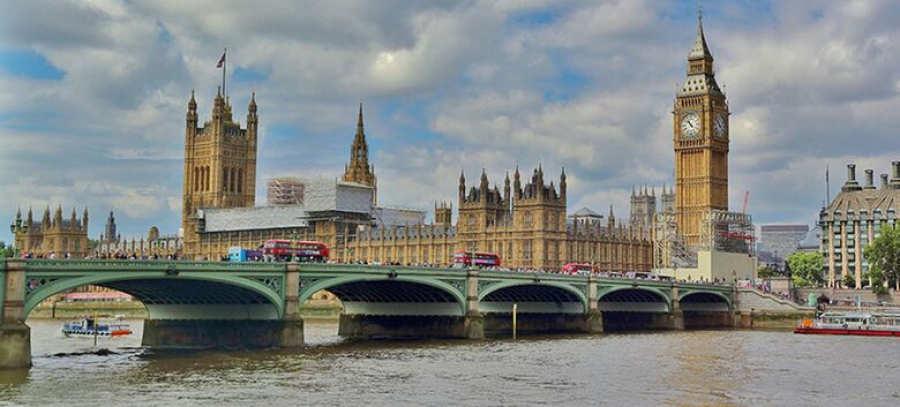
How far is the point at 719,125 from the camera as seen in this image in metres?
172

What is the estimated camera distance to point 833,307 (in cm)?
11812

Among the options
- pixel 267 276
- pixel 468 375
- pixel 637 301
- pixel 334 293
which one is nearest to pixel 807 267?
pixel 637 301

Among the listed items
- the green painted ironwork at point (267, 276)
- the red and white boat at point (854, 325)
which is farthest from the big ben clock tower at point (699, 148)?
the green painted ironwork at point (267, 276)

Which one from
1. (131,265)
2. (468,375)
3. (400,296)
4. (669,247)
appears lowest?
(468,375)

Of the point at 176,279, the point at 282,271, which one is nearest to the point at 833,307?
the point at 282,271

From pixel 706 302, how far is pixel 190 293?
2603 inches

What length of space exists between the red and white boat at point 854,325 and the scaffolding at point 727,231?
181ft

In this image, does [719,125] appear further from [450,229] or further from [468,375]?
[468,375]

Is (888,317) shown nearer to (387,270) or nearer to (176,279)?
(387,270)

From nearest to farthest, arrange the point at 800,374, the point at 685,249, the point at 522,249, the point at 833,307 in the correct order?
the point at 800,374 → the point at 833,307 → the point at 522,249 → the point at 685,249

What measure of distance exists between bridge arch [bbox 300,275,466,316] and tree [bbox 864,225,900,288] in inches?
2460

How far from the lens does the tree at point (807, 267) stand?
177 m

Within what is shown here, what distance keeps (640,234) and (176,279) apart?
10781cm

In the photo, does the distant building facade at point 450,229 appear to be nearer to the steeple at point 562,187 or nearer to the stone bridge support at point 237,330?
the steeple at point 562,187
